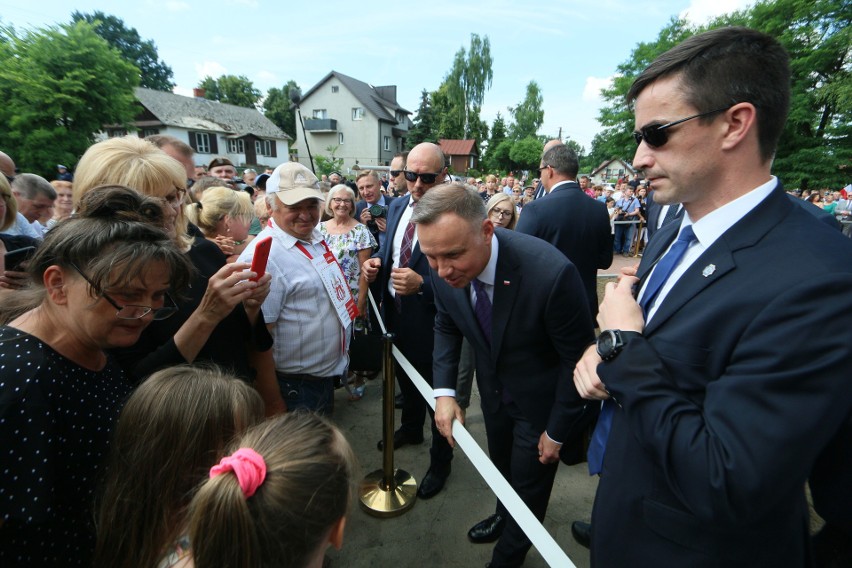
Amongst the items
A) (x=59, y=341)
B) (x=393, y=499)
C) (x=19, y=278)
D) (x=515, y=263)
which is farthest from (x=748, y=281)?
(x=19, y=278)

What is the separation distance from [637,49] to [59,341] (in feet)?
102

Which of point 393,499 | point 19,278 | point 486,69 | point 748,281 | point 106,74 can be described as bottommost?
point 393,499

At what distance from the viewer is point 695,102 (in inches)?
45.1

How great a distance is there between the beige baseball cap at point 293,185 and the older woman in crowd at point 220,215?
96 cm

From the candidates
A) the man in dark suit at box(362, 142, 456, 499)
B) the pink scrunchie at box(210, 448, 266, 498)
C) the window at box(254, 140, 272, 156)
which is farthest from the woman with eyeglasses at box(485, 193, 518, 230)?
the window at box(254, 140, 272, 156)

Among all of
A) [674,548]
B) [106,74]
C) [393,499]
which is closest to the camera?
[674,548]

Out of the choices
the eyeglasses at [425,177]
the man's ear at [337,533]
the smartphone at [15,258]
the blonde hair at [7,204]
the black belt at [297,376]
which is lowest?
the black belt at [297,376]

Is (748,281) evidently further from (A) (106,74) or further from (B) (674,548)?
(A) (106,74)

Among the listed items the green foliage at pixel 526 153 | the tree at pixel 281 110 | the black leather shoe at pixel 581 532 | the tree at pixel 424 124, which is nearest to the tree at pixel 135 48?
the tree at pixel 281 110

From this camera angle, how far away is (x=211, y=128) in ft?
128

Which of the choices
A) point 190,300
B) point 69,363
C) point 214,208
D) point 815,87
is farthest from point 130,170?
point 815,87

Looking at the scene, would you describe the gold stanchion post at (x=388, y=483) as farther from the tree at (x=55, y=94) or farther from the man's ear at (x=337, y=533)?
the tree at (x=55, y=94)

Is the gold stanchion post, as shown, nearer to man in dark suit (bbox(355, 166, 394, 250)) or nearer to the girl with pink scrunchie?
the girl with pink scrunchie

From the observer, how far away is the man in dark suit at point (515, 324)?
199 cm
